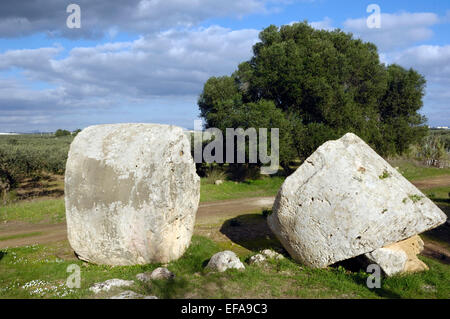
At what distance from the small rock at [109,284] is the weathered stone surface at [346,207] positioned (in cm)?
471

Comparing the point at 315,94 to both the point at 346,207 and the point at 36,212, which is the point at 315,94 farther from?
the point at 36,212

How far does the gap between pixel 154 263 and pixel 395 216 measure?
23.1ft

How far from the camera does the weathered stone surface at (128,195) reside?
380 inches

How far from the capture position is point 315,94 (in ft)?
85.3

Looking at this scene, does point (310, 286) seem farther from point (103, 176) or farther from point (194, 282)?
point (103, 176)

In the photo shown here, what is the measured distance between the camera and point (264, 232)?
14.5m

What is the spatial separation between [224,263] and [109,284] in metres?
3.13

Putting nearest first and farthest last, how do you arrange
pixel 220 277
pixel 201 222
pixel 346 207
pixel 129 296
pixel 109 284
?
pixel 129 296 < pixel 109 284 < pixel 220 277 < pixel 346 207 < pixel 201 222

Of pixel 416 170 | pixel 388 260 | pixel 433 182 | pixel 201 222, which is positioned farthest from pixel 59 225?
pixel 416 170

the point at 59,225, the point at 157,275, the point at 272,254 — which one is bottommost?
the point at 59,225

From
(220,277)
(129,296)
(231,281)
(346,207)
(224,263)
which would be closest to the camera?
(129,296)

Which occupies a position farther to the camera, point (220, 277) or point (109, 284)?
point (220, 277)

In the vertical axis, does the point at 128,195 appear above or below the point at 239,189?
above

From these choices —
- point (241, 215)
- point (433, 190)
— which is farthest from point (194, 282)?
point (433, 190)
